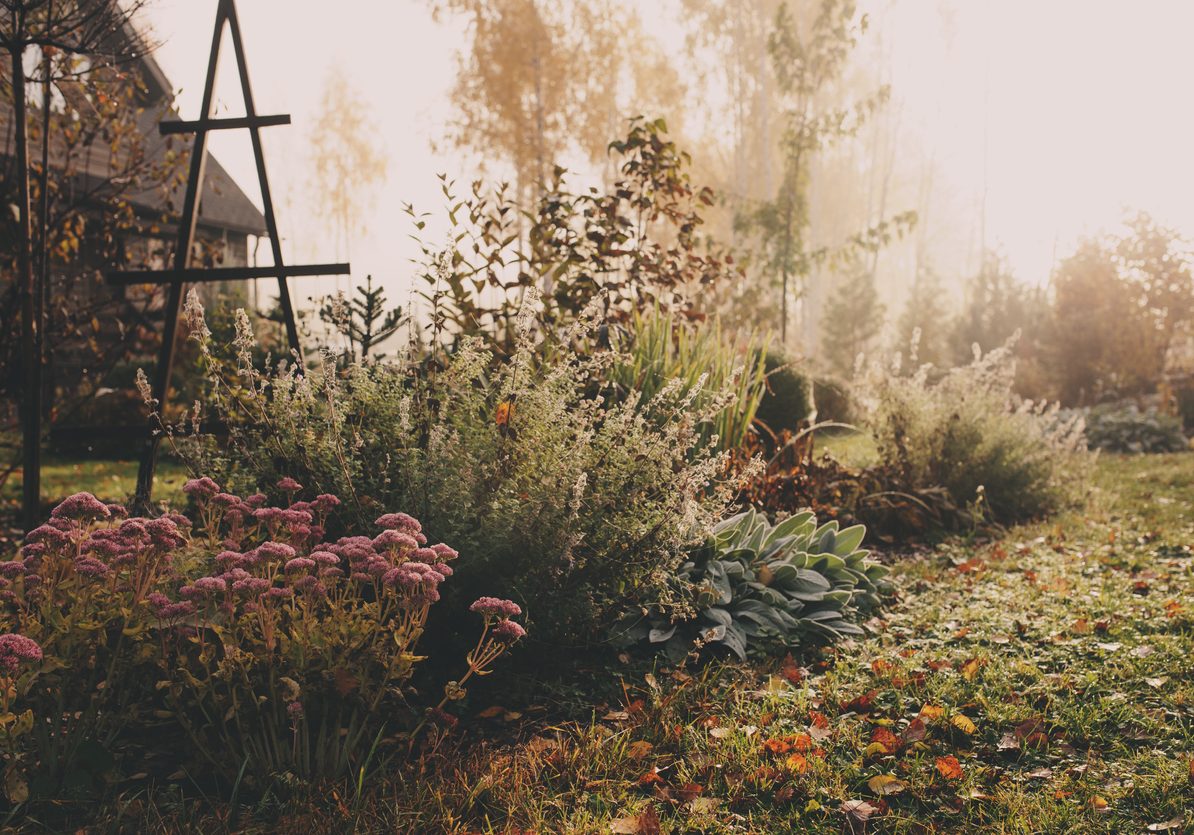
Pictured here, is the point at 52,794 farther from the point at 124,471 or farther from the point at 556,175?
the point at 124,471

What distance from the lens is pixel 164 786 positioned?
2.44 metres

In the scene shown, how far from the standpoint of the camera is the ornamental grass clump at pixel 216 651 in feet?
7.72

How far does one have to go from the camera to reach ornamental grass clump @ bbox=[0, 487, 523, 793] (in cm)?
235

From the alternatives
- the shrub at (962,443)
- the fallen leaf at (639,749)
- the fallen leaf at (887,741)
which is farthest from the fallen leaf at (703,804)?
the shrub at (962,443)

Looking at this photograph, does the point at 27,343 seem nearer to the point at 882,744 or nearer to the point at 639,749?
the point at 639,749

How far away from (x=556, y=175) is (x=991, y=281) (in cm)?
1526

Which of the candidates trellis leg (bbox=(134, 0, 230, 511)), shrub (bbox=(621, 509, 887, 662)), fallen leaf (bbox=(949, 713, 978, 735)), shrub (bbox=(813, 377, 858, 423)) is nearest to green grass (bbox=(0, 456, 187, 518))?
trellis leg (bbox=(134, 0, 230, 511))

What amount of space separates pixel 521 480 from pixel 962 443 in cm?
427

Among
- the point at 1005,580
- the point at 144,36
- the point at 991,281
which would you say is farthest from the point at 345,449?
the point at 991,281

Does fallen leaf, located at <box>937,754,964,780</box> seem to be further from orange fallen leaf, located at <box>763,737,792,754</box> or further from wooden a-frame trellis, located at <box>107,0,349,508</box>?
wooden a-frame trellis, located at <box>107,0,349,508</box>

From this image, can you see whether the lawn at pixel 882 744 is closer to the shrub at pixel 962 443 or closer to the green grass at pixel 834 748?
the green grass at pixel 834 748

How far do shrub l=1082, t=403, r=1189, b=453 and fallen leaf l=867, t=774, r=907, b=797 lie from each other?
991cm

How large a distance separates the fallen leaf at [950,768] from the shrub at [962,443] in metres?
3.72

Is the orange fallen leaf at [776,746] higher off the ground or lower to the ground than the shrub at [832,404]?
lower
